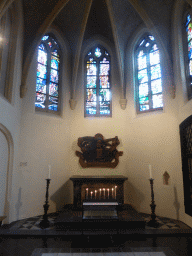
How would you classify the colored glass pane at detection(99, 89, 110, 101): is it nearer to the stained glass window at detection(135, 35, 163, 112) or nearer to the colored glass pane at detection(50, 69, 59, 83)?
the stained glass window at detection(135, 35, 163, 112)

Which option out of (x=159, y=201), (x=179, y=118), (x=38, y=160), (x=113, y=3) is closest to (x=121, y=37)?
(x=113, y=3)

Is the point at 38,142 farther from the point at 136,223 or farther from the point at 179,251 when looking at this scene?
the point at 179,251

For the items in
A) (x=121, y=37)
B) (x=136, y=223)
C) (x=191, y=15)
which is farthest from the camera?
(x=121, y=37)

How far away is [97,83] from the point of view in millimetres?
9109

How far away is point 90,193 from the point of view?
6.92 metres

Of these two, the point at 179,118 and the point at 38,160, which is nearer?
the point at 179,118

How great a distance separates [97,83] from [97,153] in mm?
3125

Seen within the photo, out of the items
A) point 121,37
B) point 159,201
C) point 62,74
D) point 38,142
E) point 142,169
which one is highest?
point 121,37

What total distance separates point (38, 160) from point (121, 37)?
19.5ft

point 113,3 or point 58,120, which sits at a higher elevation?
point 113,3

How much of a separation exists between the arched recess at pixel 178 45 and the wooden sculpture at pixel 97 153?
3196 mm

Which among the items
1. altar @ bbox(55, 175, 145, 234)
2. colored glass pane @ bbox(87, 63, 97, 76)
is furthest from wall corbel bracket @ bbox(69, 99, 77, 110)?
altar @ bbox(55, 175, 145, 234)

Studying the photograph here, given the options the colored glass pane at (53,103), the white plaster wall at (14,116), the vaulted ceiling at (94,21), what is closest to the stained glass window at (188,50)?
the vaulted ceiling at (94,21)

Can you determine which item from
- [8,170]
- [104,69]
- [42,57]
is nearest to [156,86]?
[104,69]
